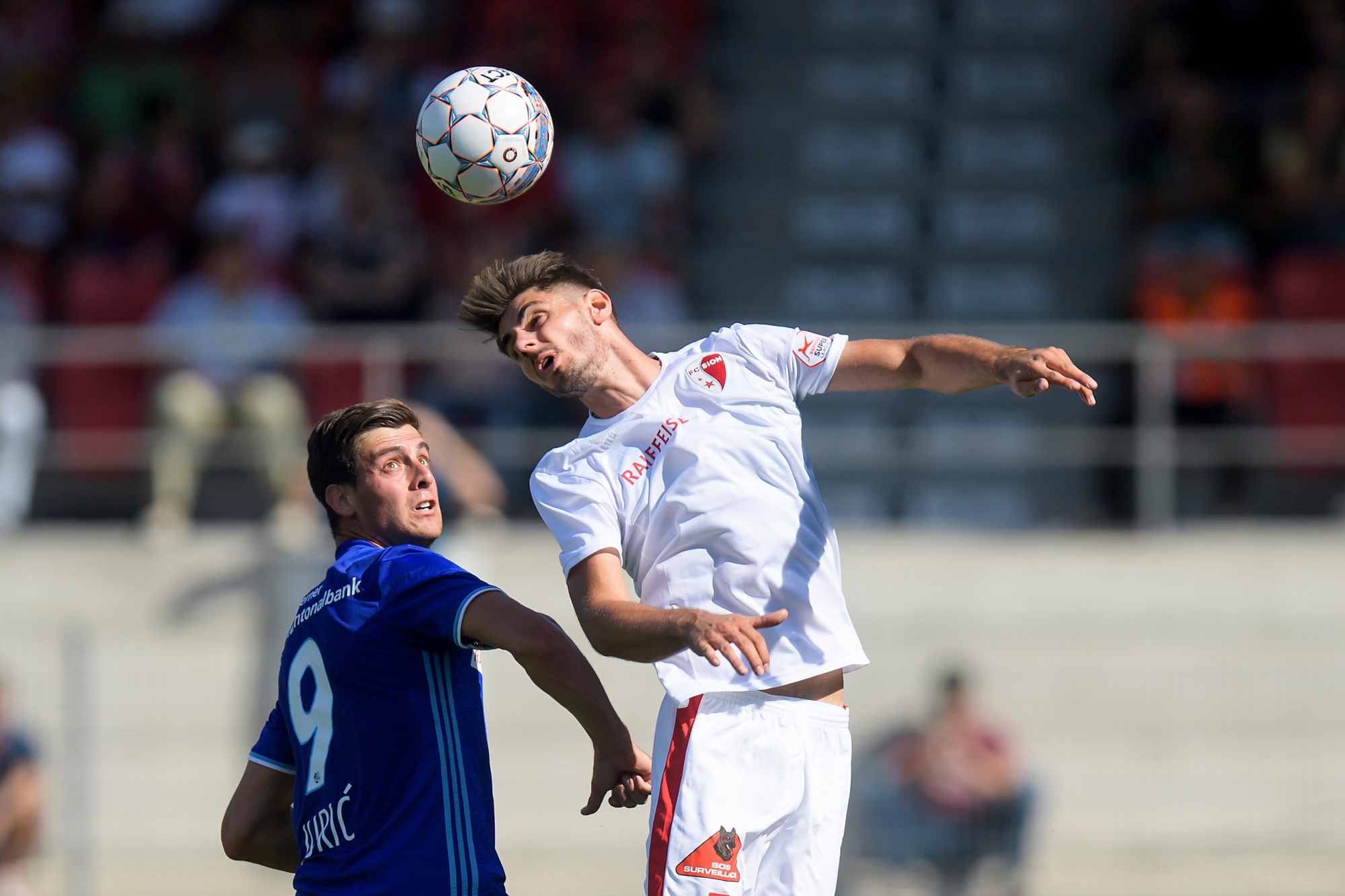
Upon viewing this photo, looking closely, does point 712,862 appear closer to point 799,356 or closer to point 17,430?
point 799,356

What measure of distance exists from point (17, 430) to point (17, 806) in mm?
2720

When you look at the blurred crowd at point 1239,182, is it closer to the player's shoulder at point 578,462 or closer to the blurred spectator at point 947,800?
the blurred spectator at point 947,800

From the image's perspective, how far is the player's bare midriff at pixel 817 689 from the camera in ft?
15.4

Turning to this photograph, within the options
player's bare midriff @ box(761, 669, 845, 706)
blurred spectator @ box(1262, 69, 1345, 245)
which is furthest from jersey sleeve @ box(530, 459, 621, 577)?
blurred spectator @ box(1262, 69, 1345, 245)

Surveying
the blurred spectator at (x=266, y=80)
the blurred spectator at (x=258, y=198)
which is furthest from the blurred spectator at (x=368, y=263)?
the blurred spectator at (x=266, y=80)

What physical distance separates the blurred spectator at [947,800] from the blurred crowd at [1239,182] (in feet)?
8.66

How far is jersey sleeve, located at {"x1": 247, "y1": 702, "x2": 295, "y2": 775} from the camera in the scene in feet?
15.0

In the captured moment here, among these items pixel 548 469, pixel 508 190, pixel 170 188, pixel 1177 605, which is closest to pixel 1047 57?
pixel 1177 605

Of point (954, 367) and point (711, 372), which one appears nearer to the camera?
point (954, 367)

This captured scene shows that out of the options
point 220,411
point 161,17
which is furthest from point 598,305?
point 161,17

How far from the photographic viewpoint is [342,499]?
4.41m

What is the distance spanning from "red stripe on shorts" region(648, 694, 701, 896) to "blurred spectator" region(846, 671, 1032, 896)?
16.0ft

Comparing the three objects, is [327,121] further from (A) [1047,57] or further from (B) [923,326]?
(A) [1047,57]

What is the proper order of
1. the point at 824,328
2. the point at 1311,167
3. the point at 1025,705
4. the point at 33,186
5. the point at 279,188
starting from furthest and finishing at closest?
the point at 33,186
the point at 279,188
the point at 824,328
the point at 1311,167
the point at 1025,705
